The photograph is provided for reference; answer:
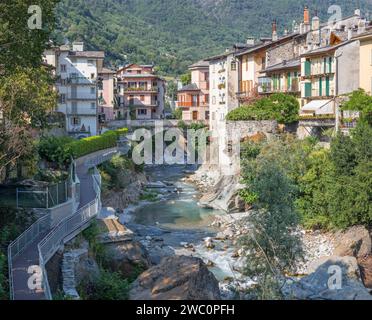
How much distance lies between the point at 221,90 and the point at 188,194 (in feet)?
59.7

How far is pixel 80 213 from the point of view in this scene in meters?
31.2

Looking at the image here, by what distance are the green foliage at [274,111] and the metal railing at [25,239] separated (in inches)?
1299

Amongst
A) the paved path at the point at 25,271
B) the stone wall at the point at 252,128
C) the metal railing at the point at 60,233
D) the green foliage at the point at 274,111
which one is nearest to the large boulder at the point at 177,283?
the metal railing at the point at 60,233

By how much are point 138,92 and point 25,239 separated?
75.4 meters

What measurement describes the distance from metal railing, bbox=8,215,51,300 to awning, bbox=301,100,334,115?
98.6 feet

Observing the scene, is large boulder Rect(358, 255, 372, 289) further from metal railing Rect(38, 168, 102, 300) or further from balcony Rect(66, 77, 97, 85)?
balcony Rect(66, 77, 97, 85)

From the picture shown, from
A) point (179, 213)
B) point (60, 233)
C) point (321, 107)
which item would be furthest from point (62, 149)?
point (321, 107)

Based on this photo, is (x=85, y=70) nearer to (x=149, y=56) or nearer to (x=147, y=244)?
(x=147, y=244)

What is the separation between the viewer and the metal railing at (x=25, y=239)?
76.5ft

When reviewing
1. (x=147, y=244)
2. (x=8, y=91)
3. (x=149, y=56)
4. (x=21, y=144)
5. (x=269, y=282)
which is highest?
(x=149, y=56)

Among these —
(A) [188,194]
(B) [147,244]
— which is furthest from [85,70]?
(B) [147,244]

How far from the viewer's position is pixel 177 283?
22625 millimetres

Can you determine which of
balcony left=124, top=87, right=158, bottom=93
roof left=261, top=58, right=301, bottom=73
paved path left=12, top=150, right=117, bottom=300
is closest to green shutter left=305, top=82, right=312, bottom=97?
roof left=261, top=58, right=301, bottom=73

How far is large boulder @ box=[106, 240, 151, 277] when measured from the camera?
1265 inches
